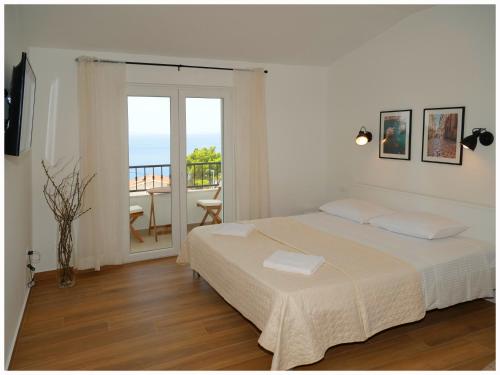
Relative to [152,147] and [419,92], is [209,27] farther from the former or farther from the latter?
[419,92]

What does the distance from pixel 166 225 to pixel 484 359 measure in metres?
3.40

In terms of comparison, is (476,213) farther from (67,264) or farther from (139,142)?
(67,264)

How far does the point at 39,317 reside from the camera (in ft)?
10.9

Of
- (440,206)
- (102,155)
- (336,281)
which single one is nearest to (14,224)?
(102,155)

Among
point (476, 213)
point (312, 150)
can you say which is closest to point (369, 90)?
point (312, 150)

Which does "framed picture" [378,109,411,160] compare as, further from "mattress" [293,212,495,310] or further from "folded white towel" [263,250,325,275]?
"folded white towel" [263,250,325,275]

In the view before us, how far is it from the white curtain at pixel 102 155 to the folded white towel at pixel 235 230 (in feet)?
4.22

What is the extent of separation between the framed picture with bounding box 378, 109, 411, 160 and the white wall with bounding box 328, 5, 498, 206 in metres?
0.06

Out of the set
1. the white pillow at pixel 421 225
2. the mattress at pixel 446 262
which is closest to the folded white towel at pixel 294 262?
the mattress at pixel 446 262

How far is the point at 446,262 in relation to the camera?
309cm

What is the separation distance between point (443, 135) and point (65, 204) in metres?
3.63

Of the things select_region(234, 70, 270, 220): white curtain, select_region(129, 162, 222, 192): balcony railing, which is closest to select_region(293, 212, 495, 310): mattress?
select_region(234, 70, 270, 220): white curtain

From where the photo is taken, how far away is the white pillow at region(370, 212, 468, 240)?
3.54 metres

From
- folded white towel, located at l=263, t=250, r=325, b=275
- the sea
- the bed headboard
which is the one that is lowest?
folded white towel, located at l=263, t=250, r=325, b=275
